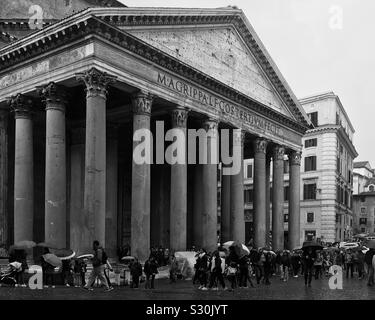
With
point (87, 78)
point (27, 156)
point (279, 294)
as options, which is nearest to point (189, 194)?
point (27, 156)

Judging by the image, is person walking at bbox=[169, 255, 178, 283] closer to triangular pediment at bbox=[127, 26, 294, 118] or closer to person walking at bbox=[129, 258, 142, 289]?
person walking at bbox=[129, 258, 142, 289]

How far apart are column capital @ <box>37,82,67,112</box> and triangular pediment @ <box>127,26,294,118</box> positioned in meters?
3.51

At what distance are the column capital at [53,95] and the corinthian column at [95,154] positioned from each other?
155 centimetres

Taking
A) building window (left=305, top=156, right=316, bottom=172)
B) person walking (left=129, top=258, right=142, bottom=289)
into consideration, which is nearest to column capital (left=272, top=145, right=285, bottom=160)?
building window (left=305, top=156, right=316, bottom=172)

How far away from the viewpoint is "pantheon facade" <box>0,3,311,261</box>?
19.8 m

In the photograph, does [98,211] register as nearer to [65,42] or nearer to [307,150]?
[65,42]

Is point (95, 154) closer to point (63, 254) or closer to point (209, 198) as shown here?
point (63, 254)

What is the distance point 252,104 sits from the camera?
1163 inches

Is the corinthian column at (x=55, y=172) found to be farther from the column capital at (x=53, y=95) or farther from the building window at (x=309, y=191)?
the building window at (x=309, y=191)

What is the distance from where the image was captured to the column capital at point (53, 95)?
2077 centimetres

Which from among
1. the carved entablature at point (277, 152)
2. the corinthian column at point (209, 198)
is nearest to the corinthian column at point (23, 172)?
the corinthian column at point (209, 198)

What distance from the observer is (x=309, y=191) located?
4744 centimetres

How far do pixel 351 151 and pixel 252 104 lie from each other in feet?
97.3

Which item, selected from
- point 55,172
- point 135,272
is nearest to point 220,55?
point 55,172
